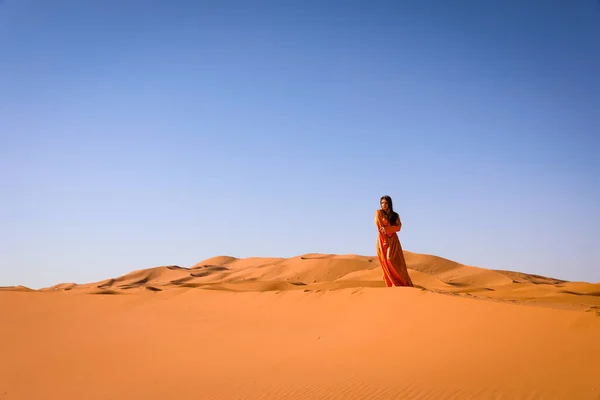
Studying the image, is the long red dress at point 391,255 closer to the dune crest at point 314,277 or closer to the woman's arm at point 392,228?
the woman's arm at point 392,228

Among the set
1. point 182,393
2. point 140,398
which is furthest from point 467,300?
point 140,398

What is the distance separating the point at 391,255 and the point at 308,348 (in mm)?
4528

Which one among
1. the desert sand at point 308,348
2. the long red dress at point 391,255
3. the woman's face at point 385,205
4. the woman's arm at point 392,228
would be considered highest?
the woman's face at point 385,205

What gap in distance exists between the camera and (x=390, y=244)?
15.1 m

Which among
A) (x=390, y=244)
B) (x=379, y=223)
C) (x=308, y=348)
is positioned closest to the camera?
(x=308, y=348)

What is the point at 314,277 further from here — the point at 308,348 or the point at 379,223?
the point at 308,348

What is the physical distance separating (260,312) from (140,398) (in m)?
8.54

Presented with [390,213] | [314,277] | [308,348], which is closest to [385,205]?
[390,213]

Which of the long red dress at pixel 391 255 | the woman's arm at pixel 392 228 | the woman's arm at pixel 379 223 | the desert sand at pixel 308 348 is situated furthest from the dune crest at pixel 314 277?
the woman's arm at pixel 379 223

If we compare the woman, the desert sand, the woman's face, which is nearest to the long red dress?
the woman

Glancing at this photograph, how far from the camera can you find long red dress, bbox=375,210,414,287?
15.0 meters

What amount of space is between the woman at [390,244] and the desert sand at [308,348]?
0.90m

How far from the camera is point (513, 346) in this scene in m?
8.42

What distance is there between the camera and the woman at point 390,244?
49.1ft
